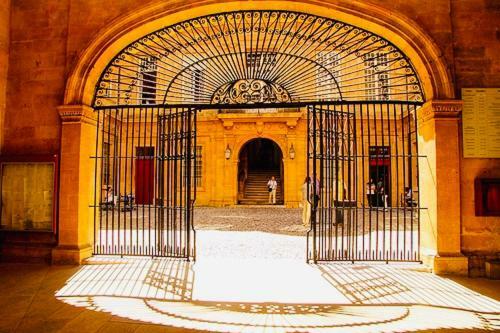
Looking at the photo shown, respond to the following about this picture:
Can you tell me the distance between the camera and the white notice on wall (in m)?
5.19

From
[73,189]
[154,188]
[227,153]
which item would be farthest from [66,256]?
[227,153]

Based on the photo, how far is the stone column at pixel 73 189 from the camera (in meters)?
5.59

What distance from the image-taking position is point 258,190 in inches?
770

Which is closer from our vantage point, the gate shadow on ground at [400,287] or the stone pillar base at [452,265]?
the gate shadow on ground at [400,287]

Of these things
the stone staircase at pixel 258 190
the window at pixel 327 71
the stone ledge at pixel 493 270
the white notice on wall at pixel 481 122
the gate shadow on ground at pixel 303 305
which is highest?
the window at pixel 327 71

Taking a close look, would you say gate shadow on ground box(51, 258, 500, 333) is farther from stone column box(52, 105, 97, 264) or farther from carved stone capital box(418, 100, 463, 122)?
carved stone capital box(418, 100, 463, 122)

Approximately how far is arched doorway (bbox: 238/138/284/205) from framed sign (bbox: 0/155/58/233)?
13344 millimetres

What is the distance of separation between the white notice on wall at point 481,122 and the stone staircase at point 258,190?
44.5ft

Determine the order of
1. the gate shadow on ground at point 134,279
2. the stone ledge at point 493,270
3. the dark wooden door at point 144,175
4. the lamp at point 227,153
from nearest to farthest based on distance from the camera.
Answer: the gate shadow on ground at point 134,279 → the stone ledge at point 493,270 → the dark wooden door at point 144,175 → the lamp at point 227,153

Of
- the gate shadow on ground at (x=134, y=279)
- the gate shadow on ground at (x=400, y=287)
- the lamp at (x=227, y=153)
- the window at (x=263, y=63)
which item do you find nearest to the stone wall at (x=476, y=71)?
the gate shadow on ground at (x=400, y=287)

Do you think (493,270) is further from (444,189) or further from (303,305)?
(303,305)

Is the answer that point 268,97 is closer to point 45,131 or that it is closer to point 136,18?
point 136,18

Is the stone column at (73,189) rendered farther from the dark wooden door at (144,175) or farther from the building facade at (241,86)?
the dark wooden door at (144,175)

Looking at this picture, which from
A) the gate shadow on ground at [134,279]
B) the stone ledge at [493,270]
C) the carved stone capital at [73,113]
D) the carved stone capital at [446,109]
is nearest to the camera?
the gate shadow on ground at [134,279]
